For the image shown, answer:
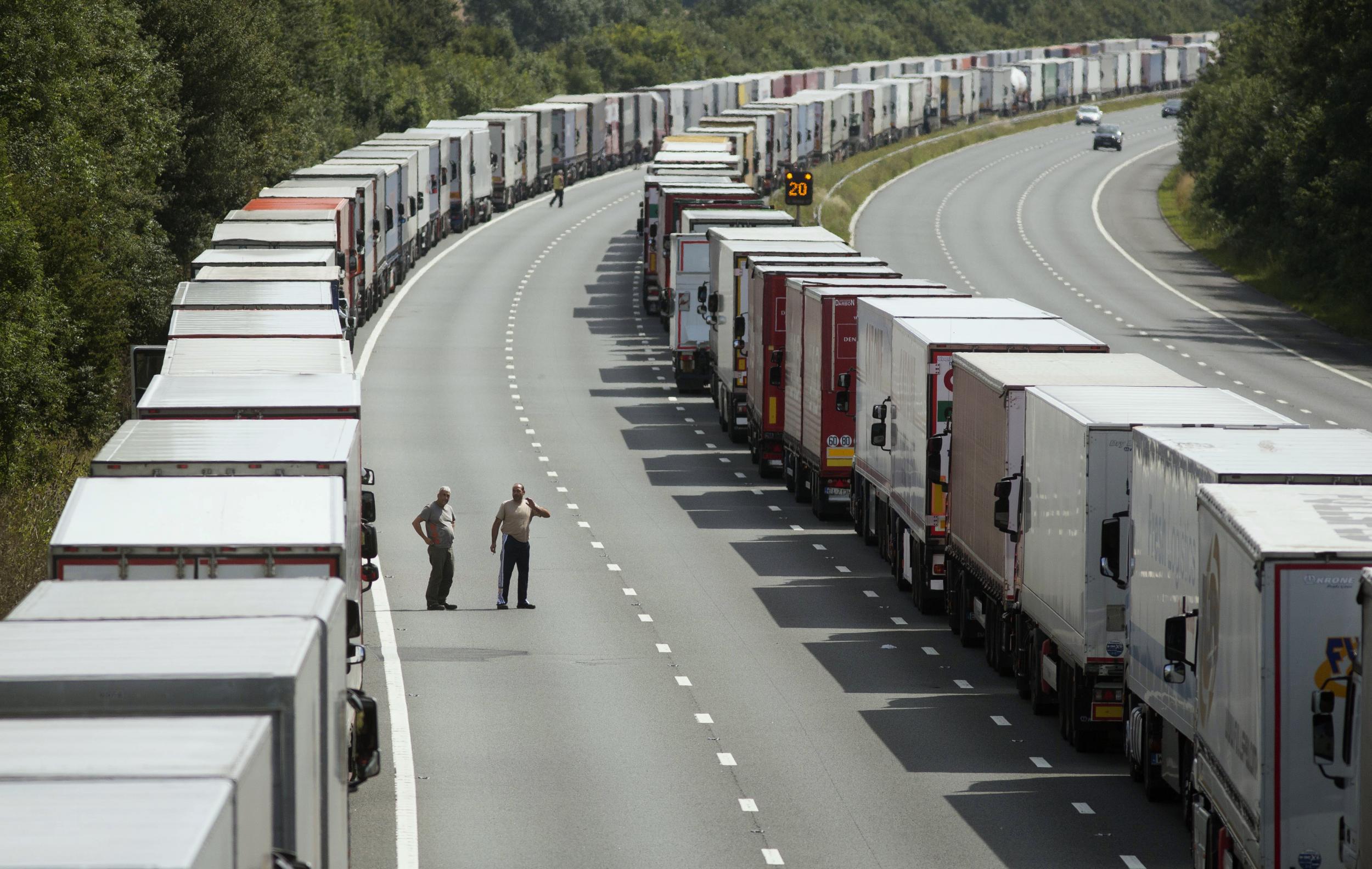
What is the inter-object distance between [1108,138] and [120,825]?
117 metres

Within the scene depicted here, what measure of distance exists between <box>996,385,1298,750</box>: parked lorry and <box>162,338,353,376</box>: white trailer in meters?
9.08

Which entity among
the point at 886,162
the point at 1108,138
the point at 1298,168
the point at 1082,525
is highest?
the point at 1108,138

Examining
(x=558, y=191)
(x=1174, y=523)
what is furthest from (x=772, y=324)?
(x=558, y=191)

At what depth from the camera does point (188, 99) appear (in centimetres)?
6350

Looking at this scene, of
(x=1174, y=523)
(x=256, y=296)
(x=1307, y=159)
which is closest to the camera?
(x=1174, y=523)

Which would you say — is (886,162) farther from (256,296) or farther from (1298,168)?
(256,296)

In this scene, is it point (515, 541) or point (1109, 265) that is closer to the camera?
point (515, 541)

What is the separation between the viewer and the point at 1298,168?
200 feet

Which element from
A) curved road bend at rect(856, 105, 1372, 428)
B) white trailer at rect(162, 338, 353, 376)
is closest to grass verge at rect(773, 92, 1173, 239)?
curved road bend at rect(856, 105, 1372, 428)

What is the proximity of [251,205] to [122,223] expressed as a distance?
3.57 m

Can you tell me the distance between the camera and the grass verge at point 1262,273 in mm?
61062

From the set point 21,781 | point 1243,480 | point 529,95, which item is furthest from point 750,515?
point 529,95

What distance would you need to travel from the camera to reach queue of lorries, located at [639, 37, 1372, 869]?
468 inches

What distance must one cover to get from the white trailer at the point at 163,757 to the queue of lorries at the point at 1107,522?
5.60 meters
